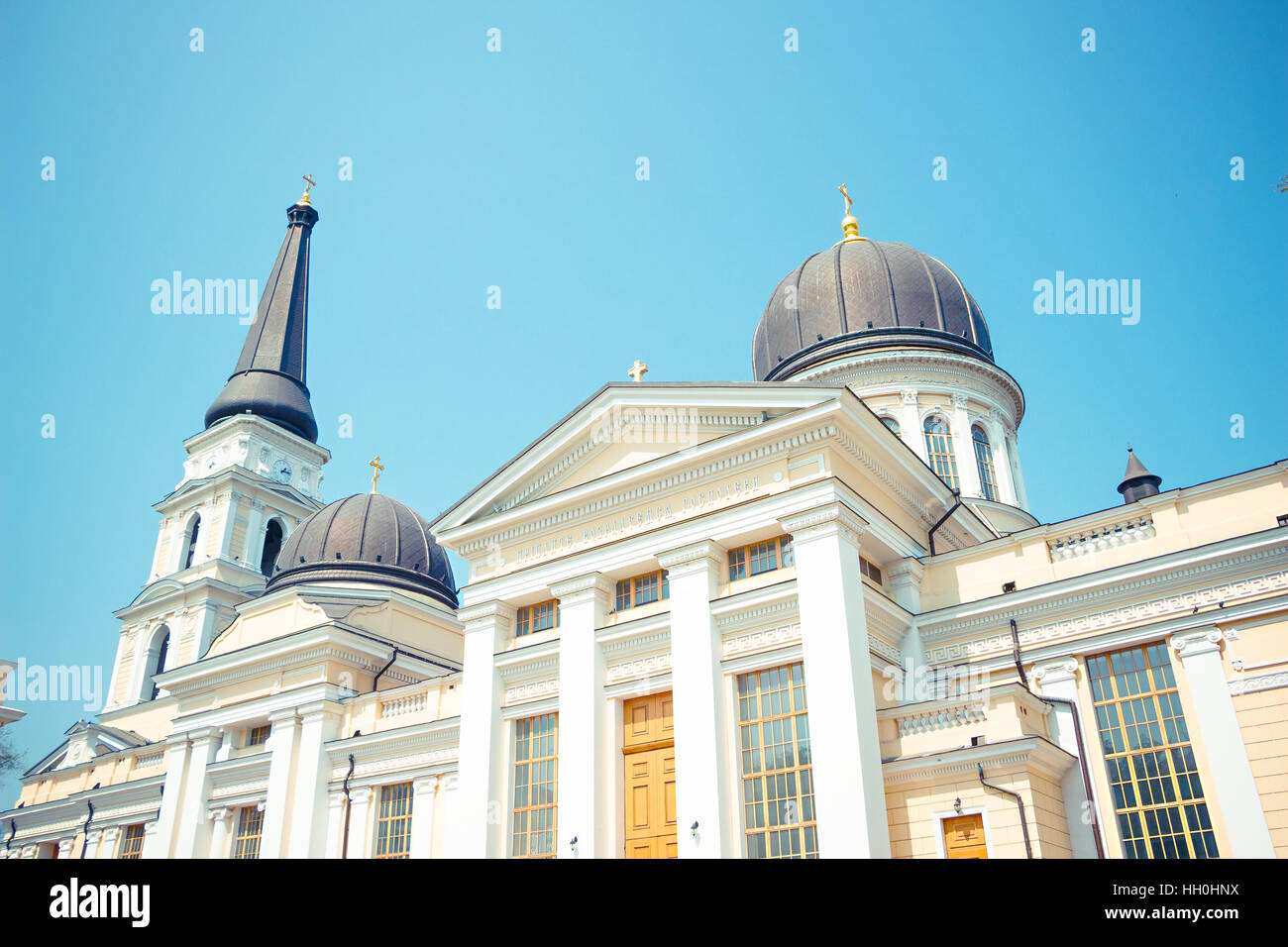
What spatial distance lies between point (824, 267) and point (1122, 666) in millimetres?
18321

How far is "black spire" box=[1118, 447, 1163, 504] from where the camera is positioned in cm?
2486

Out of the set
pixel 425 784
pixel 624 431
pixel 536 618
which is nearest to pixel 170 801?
pixel 425 784

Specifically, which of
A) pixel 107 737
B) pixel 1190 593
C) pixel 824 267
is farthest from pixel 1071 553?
pixel 107 737

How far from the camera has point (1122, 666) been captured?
1706 centimetres

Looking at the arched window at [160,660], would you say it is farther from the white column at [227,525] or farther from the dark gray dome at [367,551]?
the dark gray dome at [367,551]

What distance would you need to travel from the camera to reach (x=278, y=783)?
81.6 feet

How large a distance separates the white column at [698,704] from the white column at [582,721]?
5.07ft

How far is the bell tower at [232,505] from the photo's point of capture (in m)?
44.5

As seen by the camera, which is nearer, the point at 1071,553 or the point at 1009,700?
the point at 1009,700

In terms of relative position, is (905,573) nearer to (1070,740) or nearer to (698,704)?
(1070,740)

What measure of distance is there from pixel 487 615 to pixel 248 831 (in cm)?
999

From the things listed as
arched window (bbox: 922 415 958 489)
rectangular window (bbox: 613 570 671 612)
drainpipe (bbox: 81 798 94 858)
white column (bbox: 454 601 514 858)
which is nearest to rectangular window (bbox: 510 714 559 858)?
white column (bbox: 454 601 514 858)
